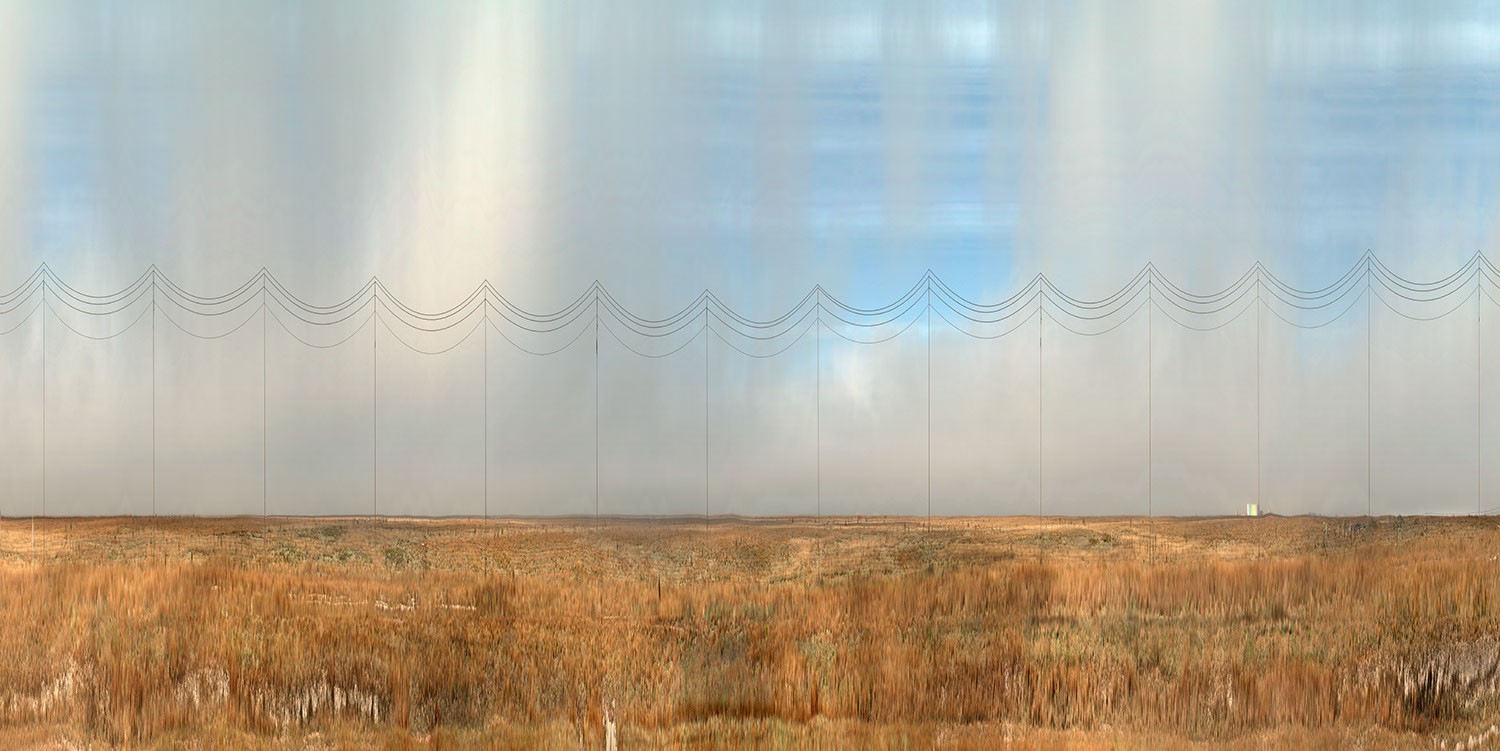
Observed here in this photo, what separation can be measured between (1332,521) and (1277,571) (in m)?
0.65

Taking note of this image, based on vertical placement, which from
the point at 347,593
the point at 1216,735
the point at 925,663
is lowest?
the point at 1216,735

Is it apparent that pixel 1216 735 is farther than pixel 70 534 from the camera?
No

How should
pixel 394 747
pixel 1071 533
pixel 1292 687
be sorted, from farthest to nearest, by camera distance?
pixel 1071 533, pixel 1292 687, pixel 394 747

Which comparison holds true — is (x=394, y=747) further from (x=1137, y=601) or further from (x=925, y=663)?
(x=1137, y=601)

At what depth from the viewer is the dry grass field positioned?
5277mm

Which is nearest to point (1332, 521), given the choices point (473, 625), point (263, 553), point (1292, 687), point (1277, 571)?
point (1277, 571)

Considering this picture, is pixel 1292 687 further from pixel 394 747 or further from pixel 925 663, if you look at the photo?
pixel 394 747

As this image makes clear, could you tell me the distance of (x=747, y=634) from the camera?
18.0 feet

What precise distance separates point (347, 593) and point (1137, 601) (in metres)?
4.82

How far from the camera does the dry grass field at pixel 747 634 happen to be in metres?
5.28

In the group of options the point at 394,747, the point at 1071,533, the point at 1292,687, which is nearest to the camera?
the point at 394,747

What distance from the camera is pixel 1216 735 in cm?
534

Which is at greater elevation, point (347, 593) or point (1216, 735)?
point (347, 593)

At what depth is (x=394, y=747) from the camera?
5.16 meters
